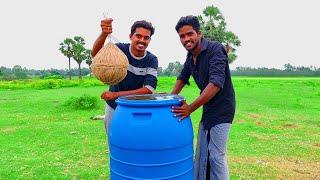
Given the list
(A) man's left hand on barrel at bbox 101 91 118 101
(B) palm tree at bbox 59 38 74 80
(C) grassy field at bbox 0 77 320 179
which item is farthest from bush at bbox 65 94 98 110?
(B) palm tree at bbox 59 38 74 80

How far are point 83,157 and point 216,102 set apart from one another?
3101 mm

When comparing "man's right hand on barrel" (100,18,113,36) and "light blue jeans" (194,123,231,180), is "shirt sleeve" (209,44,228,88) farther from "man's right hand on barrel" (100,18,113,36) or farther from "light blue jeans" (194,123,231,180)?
"man's right hand on barrel" (100,18,113,36)

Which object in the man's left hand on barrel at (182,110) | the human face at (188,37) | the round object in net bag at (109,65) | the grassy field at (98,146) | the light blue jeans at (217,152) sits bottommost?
the grassy field at (98,146)

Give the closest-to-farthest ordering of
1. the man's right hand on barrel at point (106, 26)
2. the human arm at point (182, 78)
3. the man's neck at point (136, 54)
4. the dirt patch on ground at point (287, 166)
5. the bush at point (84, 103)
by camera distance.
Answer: the man's right hand on barrel at point (106, 26) → the man's neck at point (136, 54) → the human arm at point (182, 78) → the dirt patch on ground at point (287, 166) → the bush at point (84, 103)

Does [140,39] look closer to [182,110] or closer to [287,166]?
[182,110]

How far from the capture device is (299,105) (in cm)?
1257

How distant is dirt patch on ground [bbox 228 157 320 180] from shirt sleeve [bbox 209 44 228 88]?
2341 millimetres

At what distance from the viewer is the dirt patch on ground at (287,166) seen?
475 centimetres

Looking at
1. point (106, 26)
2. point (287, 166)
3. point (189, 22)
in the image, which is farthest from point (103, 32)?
point (287, 166)

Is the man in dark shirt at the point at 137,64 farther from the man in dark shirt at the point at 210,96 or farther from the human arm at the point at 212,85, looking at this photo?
the human arm at the point at 212,85

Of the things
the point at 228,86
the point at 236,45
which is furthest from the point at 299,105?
the point at 236,45

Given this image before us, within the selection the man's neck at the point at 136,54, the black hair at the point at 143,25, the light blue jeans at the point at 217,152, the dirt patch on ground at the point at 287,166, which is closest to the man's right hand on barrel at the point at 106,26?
the black hair at the point at 143,25

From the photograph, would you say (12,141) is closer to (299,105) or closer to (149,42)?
(149,42)

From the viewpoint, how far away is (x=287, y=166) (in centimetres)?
514
